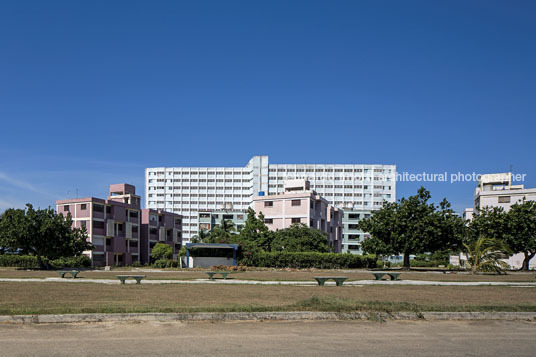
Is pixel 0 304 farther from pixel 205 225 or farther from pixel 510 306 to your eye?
pixel 205 225

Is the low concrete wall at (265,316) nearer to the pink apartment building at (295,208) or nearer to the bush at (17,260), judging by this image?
the bush at (17,260)

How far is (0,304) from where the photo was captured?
1433 cm

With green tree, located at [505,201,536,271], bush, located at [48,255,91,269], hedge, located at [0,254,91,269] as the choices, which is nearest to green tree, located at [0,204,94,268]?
hedge, located at [0,254,91,269]

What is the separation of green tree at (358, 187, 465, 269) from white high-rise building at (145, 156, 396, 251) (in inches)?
4607

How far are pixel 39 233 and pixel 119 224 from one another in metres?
38.1

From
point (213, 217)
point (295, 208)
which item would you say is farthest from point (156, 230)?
point (213, 217)

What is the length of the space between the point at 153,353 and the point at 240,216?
453 ft

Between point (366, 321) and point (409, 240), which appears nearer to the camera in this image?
point (366, 321)

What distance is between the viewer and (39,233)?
52.4 metres

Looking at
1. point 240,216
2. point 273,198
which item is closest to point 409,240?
point 273,198

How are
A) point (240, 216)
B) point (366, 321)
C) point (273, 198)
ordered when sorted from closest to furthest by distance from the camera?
point (366, 321)
point (273, 198)
point (240, 216)

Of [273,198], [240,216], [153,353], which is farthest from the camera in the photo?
[240,216]

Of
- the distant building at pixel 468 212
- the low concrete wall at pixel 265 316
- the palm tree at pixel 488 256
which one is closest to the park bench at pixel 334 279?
the low concrete wall at pixel 265 316

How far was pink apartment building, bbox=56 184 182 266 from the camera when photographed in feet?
274
